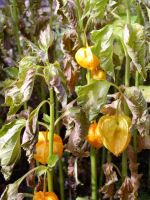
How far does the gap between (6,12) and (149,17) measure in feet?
2.45

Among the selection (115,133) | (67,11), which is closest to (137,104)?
(115,133)

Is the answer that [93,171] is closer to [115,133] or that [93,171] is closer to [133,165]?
[133,165]

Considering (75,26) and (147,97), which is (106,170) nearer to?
(147,97)

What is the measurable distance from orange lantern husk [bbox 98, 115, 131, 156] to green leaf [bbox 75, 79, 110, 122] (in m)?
0.08

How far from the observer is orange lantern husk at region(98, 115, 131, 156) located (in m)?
0.73

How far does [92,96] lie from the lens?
0.67 m

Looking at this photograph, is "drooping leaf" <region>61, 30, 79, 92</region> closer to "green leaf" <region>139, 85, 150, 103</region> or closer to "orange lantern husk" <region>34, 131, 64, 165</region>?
"orange lantern husk" <region>34, 131, 64, 165</region>

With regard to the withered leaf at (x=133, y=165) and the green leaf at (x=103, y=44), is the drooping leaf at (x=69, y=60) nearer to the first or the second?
the green leaf at (x=103, y=44)

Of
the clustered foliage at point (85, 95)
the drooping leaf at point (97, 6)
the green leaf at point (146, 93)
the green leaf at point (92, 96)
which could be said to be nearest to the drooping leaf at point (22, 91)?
the clustered foliage at point (85, 95)

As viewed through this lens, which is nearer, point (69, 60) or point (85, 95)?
point (85, 95)

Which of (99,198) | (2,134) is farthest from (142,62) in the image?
(99,198)

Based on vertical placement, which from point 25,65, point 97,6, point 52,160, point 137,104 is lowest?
point 52,160

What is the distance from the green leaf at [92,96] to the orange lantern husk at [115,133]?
0.25ft

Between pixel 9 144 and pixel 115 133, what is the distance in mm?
296
